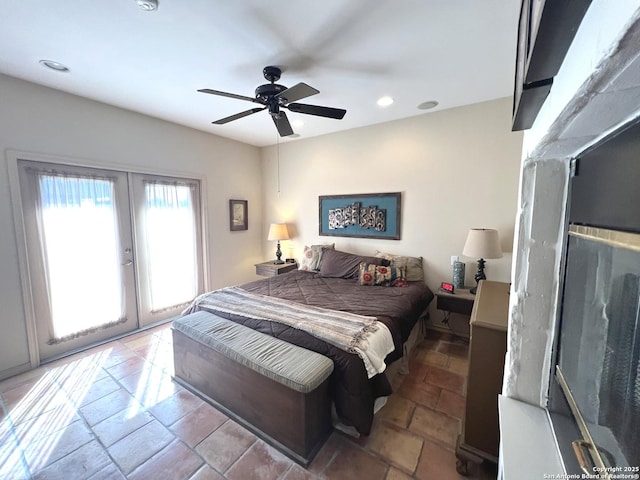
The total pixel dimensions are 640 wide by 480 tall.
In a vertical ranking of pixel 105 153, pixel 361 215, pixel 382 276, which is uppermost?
pixel 105 153

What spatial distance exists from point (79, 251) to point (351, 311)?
2.88 m

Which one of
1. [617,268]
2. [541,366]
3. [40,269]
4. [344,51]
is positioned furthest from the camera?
[40,269]

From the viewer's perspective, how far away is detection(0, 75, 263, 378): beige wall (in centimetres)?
229

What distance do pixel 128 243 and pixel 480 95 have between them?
4.21 meters

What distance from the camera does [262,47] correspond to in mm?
1874

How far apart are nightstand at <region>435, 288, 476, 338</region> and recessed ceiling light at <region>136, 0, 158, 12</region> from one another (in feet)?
10.6

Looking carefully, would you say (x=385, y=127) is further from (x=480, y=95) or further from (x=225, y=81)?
(x=225, y=81)

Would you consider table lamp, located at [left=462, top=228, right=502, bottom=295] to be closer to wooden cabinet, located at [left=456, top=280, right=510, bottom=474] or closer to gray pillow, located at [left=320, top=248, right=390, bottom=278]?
gray pillow, located at [left=320, top=248, right=390, bottom=278]

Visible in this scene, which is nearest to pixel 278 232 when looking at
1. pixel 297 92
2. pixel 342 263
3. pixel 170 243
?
pixel 342 263

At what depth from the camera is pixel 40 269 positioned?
8.22 ft

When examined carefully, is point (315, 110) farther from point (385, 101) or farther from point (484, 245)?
point (484, 245)

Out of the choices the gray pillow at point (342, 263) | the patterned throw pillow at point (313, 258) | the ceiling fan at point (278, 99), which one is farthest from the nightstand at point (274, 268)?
the ceiling fan at point (278, 99)

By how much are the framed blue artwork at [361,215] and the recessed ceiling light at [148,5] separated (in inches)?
107

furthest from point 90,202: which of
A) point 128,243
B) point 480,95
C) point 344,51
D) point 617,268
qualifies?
point 480,95
